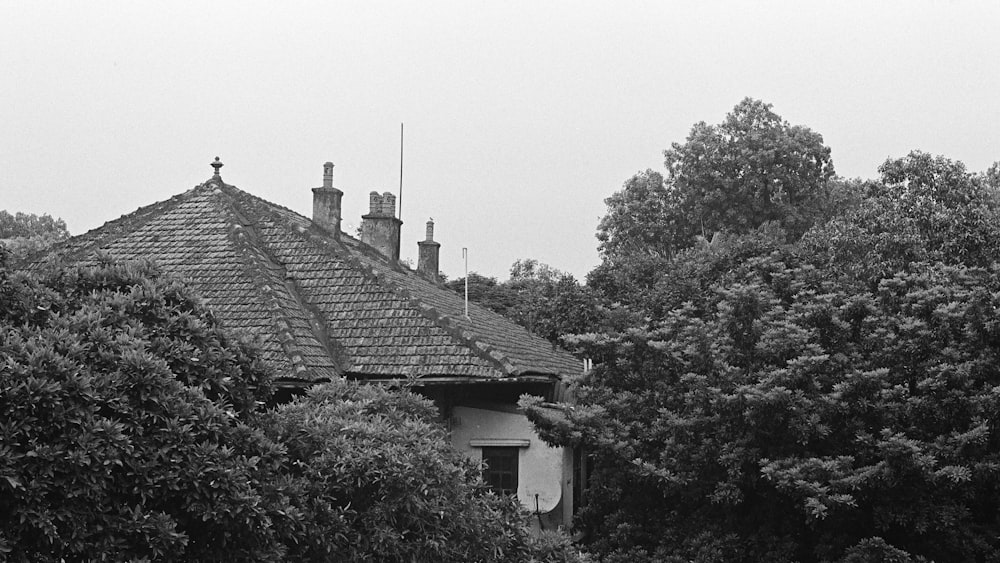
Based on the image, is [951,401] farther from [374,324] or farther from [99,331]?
[99,331]

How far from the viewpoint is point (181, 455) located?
5609 millimetres

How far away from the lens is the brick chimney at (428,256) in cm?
2472

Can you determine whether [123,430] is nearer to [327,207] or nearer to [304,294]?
[304,294]

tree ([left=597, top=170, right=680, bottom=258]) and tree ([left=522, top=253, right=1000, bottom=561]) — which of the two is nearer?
tree ([left=522, top=253, right=1000, bottom=561])

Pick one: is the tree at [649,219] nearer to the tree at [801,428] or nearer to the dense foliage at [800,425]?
the dense foliage at [800,425]

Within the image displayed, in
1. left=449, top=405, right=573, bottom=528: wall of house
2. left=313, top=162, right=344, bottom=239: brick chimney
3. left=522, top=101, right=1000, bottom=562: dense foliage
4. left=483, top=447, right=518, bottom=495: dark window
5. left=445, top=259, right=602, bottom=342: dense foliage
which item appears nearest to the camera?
left=522, top=101, right=1000, bottom=562: dense foliage

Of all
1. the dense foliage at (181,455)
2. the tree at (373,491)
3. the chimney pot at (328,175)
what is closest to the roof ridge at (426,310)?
the chimney pot at (328,175)

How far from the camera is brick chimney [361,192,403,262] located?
2175 cm

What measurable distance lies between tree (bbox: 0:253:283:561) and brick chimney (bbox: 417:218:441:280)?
18.0m

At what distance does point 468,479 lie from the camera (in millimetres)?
8000

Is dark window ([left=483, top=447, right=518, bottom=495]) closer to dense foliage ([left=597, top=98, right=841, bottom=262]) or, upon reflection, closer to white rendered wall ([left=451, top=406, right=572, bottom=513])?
white rendered wall ([left=451, top=406, right=572, bottom=513])

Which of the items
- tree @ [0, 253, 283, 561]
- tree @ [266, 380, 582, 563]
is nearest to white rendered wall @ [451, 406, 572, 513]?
tree @ [266, 380, 582, 563]

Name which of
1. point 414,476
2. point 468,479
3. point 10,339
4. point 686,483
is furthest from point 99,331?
point 686,483

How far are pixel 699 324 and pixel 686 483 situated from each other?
84.1 inches
